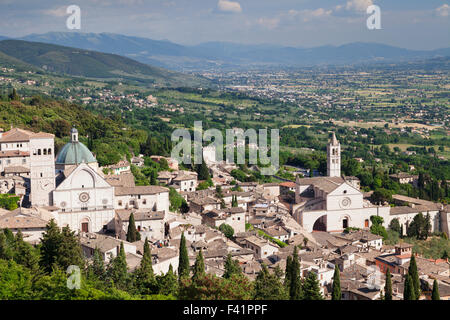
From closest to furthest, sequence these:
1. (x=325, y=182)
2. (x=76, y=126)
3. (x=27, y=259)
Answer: (x=27, y=259)
(x=325, y=182)
(x=76, y=126)

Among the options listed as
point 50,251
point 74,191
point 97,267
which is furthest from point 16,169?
point 97,267

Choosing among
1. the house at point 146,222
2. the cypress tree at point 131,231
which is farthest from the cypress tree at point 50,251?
the house at point 146,222

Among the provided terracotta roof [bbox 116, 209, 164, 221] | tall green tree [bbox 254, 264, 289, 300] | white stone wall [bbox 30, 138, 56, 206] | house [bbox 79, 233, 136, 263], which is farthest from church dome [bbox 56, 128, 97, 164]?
tall green tree [bbox 254, 264, 289, 300]

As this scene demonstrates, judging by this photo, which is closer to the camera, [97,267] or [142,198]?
[97,267]

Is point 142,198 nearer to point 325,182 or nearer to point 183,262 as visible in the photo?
point 183,262
